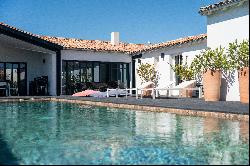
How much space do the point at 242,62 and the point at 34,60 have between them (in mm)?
15163

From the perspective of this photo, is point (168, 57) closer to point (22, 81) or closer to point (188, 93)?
point (188, 93)

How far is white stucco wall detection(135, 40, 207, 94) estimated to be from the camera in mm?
18675

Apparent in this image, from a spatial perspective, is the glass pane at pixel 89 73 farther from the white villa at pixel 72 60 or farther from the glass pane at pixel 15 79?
the glass pane at pixel 15 79

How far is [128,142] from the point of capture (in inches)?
247

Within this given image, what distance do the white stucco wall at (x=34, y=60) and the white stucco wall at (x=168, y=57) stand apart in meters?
5.80

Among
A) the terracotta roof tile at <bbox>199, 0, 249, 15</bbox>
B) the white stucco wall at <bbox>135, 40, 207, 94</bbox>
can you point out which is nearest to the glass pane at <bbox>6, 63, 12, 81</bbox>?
the white stucco wall at <bbox>135, 40, 207, 94</bbox>

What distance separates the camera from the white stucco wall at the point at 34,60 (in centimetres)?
2280

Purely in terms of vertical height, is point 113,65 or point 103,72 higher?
point 113,65

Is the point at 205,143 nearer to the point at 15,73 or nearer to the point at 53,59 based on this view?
the point at 53,59

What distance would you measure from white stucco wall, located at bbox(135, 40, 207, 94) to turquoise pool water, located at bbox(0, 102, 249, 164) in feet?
32.0

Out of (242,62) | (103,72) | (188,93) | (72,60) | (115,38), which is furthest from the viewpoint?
(115,38)

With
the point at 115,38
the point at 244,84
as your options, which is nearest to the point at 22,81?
the point at 115,38

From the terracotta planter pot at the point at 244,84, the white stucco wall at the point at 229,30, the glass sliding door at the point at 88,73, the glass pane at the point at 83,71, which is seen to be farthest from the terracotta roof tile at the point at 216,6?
the glass pane at the point at 83,71

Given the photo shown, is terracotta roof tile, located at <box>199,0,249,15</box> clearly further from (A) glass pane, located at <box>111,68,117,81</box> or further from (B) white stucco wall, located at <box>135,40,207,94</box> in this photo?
(A) glass pane, located at <box>111,68,117,81</box>
